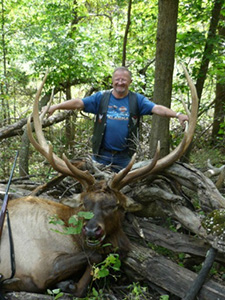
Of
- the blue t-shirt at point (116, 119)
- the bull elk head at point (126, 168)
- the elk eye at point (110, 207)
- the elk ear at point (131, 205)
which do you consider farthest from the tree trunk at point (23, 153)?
the elk eye at point (110, 207)

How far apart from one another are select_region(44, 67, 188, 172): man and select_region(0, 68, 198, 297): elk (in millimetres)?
1110

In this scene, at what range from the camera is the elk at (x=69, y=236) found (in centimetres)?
355

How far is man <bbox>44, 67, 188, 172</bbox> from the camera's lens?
16.7ft

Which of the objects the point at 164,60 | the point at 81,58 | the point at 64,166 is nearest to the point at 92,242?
the point at 64,166

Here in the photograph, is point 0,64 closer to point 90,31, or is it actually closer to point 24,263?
point 90,31

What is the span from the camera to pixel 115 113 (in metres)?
5.15

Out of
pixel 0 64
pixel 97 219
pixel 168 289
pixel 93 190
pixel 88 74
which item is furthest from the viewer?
pixel 0 64

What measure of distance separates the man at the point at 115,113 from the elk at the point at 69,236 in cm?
111

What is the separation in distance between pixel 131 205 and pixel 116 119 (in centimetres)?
156

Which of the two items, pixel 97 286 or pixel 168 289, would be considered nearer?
pixel 168 289

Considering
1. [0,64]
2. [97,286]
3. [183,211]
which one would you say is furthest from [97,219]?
[0,64]

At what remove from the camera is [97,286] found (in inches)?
143

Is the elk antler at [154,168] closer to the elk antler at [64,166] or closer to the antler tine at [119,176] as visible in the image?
the antler tine at [119,176]

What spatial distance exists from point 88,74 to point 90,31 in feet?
3.87
